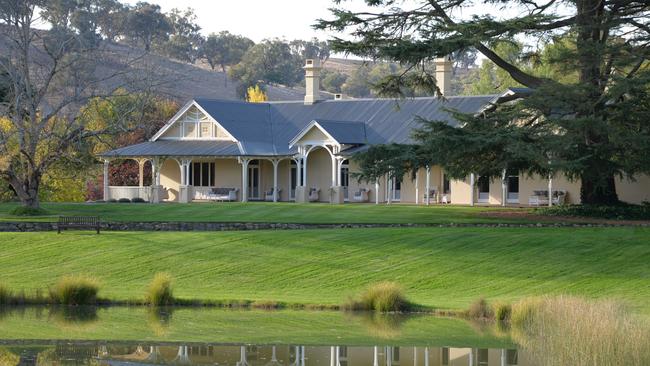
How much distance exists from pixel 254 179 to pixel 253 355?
42.1m

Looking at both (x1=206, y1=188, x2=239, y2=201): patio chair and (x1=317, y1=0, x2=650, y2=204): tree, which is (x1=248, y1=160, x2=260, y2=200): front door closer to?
(x1=206, y1=188, x2=239, y2=201): patio chair

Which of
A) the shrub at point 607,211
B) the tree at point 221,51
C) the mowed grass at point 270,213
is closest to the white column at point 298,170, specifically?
the mowed grass at point 270,213

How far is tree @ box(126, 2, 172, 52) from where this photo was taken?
16288cm

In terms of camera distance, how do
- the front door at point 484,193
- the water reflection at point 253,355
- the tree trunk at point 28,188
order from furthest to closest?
the front door at point 484,193
the tree trunk at point 28,188
the water reflection at point 253,355

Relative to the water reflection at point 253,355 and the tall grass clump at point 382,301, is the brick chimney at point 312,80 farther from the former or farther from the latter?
the water reflection at point 253,355

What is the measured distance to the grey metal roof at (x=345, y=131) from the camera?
56.2m

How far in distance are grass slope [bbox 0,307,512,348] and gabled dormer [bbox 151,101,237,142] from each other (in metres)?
35.7

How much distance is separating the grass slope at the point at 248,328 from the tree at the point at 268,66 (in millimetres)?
124355

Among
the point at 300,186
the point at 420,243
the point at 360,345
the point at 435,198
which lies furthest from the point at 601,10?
the point at 360,345

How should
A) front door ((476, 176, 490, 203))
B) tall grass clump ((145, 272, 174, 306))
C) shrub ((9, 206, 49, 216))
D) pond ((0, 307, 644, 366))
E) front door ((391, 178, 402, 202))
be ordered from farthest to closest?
1. front door ((391, 178, 402, 202))
2. front door ((476, 176, 490, 203))
3. shrub ((9, 206, 49, 216))
4. tall grass clump ((145, 272, 174, 306))
5. pond ((0, 307, 644, 366))

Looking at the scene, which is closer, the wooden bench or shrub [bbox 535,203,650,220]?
the wooden bench

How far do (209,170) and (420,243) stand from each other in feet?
94.5

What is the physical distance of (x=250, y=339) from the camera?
21.4 metres

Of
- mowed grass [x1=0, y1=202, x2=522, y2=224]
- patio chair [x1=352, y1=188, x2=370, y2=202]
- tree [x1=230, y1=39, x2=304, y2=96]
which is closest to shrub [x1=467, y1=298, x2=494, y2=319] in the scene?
mowed grass [x1=0, y1=202, x2=522, y2=224]
